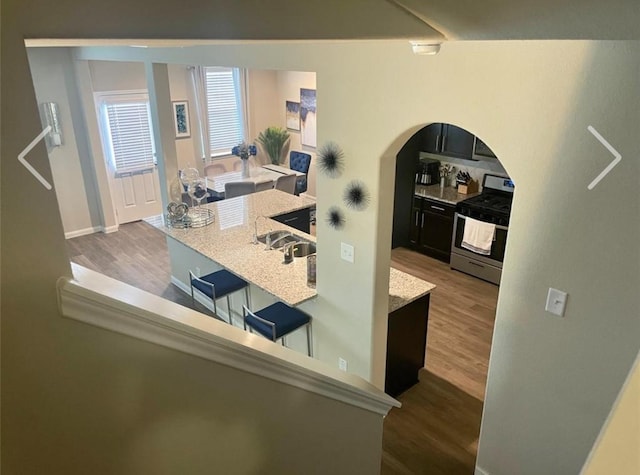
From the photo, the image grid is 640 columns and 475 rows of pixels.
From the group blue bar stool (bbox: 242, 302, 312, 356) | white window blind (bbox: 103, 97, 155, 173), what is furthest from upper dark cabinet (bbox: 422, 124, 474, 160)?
white window blind (bbox: 103, 97, 155, 173)

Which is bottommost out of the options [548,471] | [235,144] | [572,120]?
[548,471]

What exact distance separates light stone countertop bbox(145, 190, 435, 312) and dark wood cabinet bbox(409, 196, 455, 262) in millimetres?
1800

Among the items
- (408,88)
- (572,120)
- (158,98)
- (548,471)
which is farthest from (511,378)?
(158,98)

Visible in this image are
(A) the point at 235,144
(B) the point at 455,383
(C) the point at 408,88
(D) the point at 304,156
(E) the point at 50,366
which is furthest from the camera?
(A) the point at 235,144

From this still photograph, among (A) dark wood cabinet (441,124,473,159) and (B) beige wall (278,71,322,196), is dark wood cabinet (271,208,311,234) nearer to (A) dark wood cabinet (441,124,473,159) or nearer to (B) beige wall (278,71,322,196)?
(A) dark wood cabinet (441,124,473,159)

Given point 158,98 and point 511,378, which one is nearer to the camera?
point 511,378

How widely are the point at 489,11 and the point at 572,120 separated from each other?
1026mm

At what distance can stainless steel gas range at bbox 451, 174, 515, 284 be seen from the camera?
5.44 m

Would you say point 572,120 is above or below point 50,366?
above

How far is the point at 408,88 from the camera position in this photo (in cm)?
252

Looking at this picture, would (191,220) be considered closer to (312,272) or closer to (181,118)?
(312,272)

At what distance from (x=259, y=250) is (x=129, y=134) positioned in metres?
4.18

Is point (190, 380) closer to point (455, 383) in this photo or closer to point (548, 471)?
point (548, 471)

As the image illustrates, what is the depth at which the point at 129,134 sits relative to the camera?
23.6 ft
